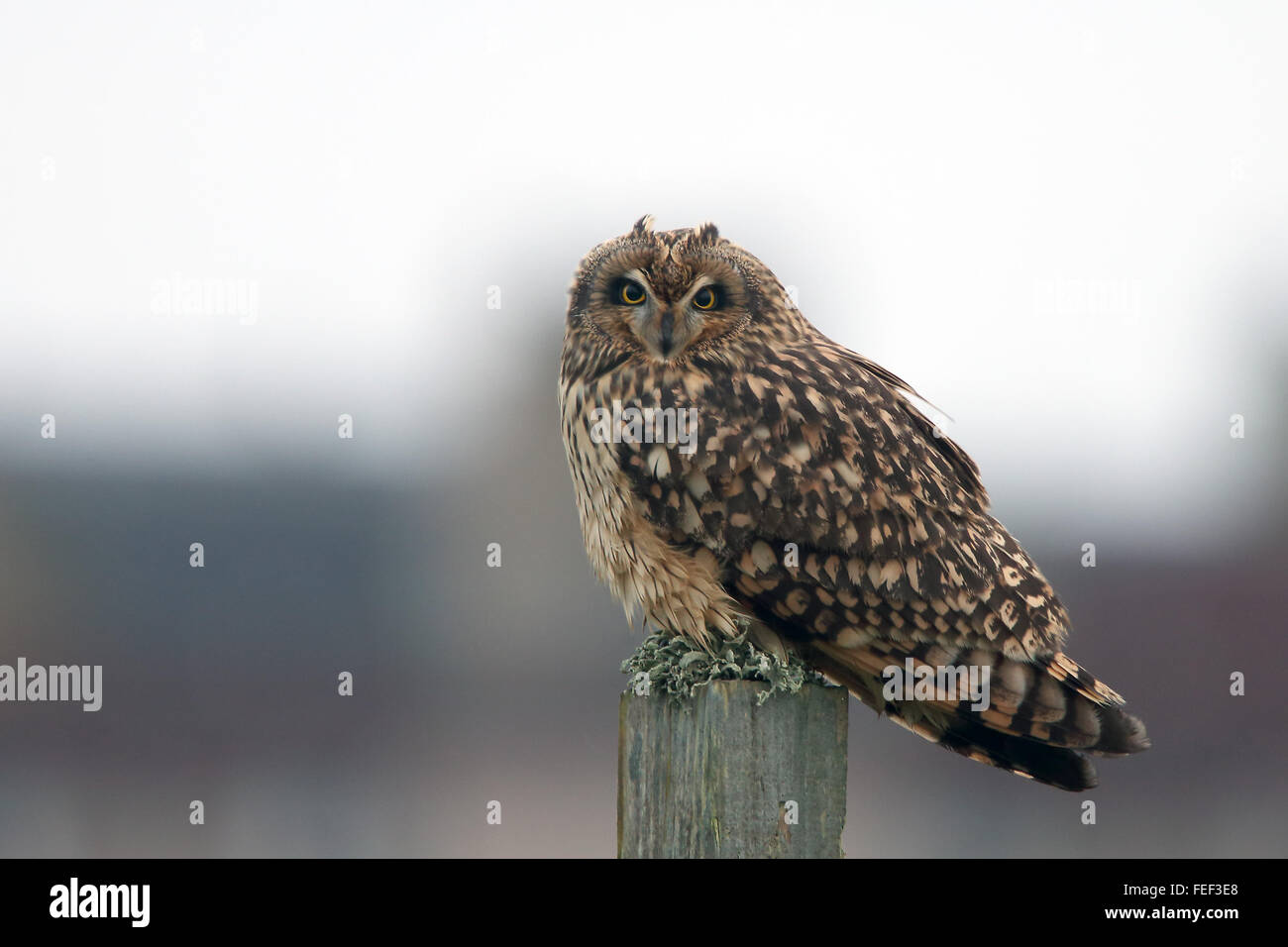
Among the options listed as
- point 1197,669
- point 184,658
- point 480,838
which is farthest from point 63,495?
point 1197,669

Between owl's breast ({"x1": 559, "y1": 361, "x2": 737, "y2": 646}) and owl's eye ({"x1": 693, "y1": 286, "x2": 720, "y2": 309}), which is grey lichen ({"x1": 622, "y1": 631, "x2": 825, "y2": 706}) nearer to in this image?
owl's breast ({"x1": 559, "y1": 361, "x2": 737, "y2": 646})

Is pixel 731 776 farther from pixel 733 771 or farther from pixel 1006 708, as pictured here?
pixel 1006 708

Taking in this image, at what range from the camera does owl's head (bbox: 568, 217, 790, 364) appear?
4301 mm

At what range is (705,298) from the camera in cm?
438

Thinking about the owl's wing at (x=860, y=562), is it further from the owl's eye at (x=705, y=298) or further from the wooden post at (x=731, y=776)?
the wooden post at (x=731, y=776)

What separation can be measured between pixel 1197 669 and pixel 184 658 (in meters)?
15.2

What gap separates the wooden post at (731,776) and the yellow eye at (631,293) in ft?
5.06

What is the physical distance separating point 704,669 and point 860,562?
0.72 metres

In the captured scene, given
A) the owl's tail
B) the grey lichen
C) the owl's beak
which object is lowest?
the owl's tail

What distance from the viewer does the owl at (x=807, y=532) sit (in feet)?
13.1
